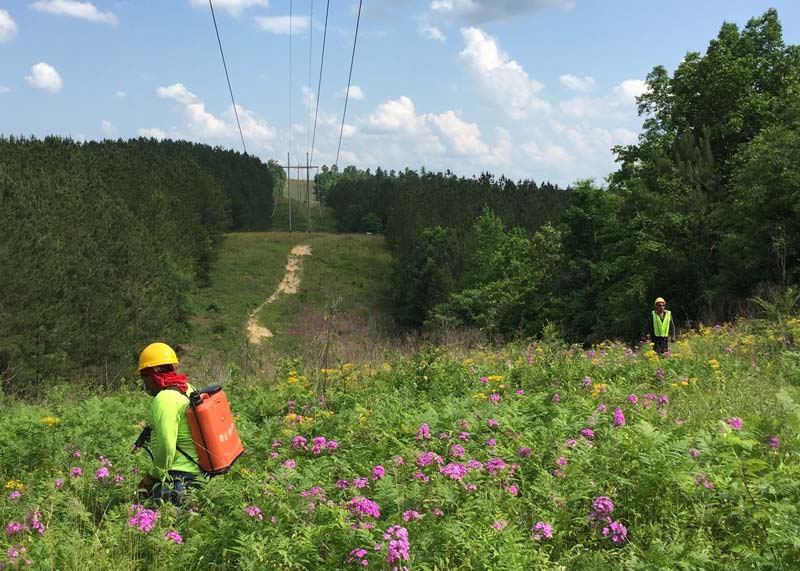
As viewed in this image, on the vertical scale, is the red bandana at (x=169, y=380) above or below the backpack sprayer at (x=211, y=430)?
above

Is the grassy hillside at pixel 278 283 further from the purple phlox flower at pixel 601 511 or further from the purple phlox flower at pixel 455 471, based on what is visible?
the purple phlox flower at pixel 601 511

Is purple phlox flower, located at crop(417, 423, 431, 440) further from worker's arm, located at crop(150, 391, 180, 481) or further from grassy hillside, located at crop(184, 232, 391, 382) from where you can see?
grassy hillside, located at crop(184, 232, 391, 382)

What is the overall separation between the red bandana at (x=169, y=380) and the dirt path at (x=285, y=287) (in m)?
40.7

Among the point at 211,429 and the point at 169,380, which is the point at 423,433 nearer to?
the point at 211,429

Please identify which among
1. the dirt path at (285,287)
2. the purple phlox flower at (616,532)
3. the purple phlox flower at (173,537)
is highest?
the purple phlox flower at (616,532)

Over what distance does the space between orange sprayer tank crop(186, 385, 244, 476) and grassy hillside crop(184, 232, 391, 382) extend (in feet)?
108

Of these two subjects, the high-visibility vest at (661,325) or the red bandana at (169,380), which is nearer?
the red bandana at (169,380)

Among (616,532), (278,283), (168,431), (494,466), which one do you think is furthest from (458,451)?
(278,283)

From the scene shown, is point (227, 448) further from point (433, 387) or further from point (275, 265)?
point (275, 265)

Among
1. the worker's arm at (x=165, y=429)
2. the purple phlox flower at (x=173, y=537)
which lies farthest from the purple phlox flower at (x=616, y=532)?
the worker's arm at (x=165, y=429)

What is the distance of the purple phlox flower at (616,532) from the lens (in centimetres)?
346

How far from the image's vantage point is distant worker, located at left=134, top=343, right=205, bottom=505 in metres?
4.46

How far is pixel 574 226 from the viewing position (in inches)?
1439

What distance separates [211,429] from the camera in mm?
4414
